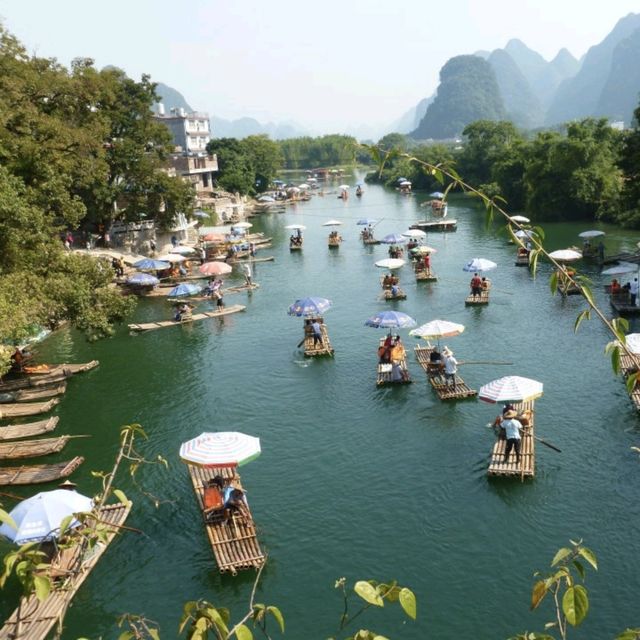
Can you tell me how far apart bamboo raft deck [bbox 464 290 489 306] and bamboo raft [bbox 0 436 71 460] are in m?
23.1

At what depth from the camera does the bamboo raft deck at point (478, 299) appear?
121ft

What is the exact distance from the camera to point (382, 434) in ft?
72.0

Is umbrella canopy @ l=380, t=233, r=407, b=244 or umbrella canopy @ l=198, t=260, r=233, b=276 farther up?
umbrella canopy @ l=380, t=233, r=407, b=244

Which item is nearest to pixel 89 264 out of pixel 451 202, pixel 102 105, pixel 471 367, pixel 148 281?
pixel 148 281

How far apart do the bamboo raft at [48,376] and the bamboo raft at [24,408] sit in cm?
178

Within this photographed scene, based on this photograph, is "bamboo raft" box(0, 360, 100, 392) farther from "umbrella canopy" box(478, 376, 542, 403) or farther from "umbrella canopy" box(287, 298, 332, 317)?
"umbrella canopy" box(478, 376, 542, 403)

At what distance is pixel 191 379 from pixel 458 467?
42.7ft

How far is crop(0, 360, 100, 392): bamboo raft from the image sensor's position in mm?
27062

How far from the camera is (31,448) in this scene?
21625mm

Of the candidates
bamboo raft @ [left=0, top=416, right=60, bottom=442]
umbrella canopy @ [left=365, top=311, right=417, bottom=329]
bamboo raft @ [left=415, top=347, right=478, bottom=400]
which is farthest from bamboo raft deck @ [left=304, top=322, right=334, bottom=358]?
bamboo raft @ [left=0, top=416, right=60, bottom=442]

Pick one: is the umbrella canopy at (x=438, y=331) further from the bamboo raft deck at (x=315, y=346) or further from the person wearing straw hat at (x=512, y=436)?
the person wearing straw hat at (x=512, y=436)

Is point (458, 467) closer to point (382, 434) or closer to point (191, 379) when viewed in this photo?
point (382, 434)

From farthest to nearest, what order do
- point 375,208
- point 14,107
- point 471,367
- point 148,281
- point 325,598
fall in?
1. point 375,208
2. point 148,281
3. point 14,107
4. point 471,367
5. point 325,598

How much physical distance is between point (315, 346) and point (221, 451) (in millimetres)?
13112
